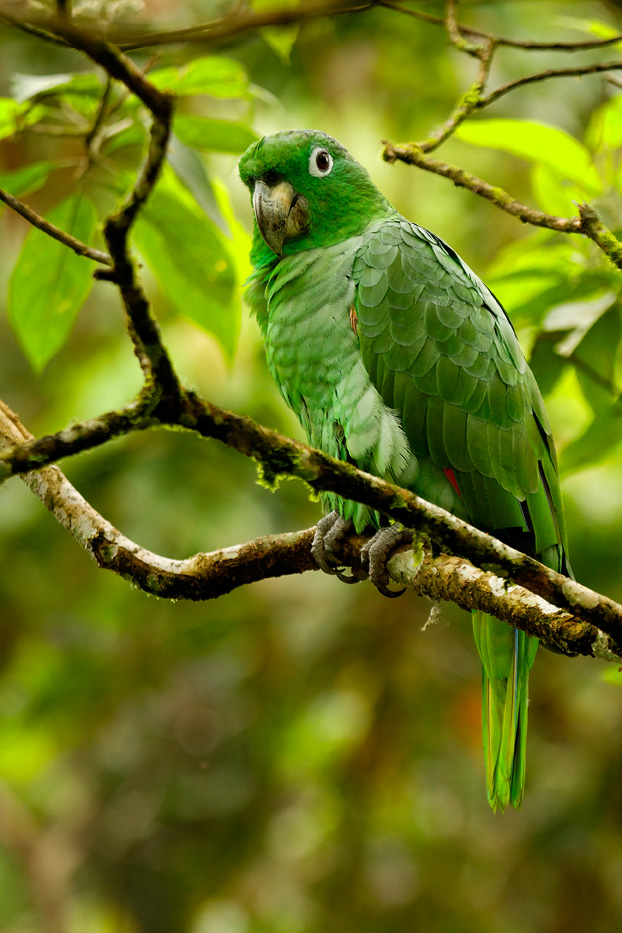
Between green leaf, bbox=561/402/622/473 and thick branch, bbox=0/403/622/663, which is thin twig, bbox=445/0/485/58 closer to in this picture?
green leaf, bbox=561/402/622/473

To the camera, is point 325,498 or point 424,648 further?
point 424,648

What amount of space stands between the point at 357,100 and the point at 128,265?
510 cm

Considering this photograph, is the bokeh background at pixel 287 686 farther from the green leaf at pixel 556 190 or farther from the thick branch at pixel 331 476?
the thick branch at pixel 331 476

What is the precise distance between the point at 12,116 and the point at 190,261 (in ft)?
2.01

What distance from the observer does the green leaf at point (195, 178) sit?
2.16 meters

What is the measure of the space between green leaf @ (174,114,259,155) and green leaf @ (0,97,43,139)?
416mm

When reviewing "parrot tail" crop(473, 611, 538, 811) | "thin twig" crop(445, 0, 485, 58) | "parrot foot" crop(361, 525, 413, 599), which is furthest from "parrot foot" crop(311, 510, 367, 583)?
"thin twig" crop(445, 0, 485, 58)

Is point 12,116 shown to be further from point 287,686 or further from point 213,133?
point 287,686

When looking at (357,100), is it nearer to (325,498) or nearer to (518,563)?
(325,498)

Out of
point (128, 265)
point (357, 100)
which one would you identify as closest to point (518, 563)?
point (128, 265)

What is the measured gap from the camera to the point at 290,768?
5.17 meters

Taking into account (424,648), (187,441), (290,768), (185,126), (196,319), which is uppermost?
(185,126)

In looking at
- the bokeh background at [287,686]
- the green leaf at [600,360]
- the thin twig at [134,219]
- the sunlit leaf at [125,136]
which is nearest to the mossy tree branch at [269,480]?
the thin twig at [134,219]

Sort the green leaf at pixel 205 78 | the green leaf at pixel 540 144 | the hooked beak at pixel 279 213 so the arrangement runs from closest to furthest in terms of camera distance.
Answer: the green leaf at pixel 205 78
the green leaf at pixel 540 144
the hooked beak at pixel 279 213
